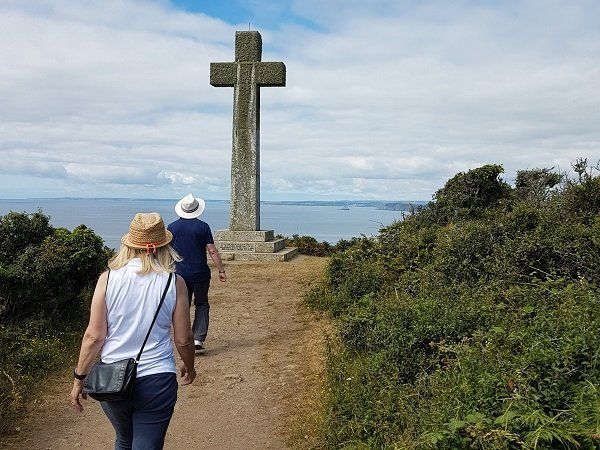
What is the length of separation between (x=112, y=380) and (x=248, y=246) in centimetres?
1207

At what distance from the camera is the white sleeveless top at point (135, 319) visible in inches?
149

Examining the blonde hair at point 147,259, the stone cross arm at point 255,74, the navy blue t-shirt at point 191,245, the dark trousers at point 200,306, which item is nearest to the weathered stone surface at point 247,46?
the stone cross arm at point 255,74

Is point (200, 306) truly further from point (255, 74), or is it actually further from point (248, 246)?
point (255, 74)

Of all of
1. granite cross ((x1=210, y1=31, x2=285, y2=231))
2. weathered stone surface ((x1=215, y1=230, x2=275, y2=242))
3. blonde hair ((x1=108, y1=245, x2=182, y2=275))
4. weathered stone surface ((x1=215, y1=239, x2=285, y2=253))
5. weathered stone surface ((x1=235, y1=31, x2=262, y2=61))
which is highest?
weathered stone surface ((x1=235, y1=31, x2=262, y2=61))

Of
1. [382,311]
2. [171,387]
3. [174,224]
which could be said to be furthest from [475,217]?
[171,387]

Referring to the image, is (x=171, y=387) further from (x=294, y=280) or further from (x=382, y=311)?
(x=294, y=280)

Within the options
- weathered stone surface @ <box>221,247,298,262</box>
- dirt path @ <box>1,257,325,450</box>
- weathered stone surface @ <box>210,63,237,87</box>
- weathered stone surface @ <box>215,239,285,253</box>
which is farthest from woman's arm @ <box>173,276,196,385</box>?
weathered stone surface @ <box>210,63,237,87</box>

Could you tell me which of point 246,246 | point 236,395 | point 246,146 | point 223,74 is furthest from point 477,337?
point 223,74

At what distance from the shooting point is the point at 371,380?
571 cm

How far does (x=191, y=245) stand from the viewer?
7.89 m

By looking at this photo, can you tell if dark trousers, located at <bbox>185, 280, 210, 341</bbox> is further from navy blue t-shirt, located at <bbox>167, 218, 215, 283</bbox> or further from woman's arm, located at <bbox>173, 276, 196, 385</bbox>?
woman's arm, located at <bbox>173, 276, 196, 385</bbox>

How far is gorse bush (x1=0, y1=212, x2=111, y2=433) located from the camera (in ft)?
23.4

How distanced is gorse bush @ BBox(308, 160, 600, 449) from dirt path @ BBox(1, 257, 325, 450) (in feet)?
1.74

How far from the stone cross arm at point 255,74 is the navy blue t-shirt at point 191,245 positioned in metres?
8.45
